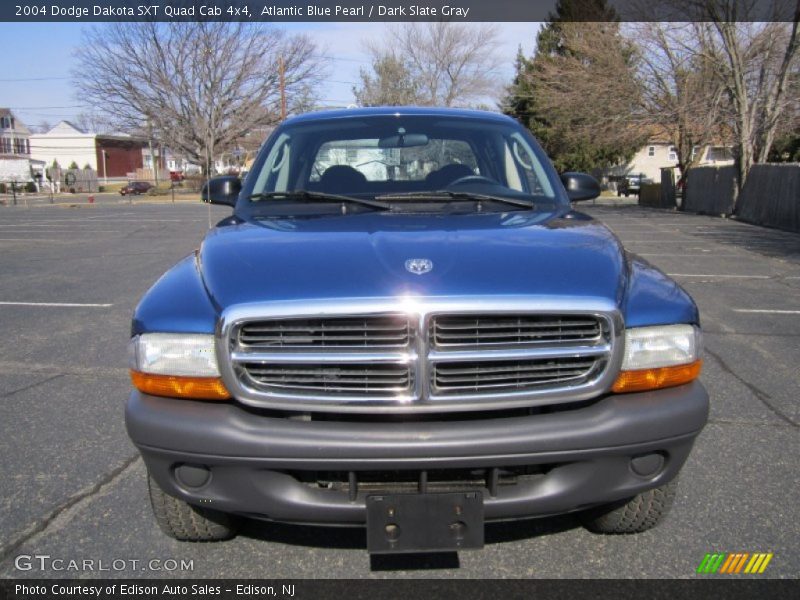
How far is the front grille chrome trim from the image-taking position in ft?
7.41

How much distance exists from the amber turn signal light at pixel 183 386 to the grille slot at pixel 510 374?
2.35ft

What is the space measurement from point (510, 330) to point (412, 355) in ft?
1.10

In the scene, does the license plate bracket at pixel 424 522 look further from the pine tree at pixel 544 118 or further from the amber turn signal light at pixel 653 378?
the pine tree at pixel 544 118

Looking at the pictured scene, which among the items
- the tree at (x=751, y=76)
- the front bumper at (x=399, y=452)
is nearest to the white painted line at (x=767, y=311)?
the front bumper at (x=399, y=452)

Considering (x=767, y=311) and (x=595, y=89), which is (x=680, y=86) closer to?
(x=595, y=89)

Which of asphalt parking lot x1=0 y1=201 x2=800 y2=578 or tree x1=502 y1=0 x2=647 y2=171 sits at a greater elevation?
tree x1=502 y1=0 x2=647 y2=171

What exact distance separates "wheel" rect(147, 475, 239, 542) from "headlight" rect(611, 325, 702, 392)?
1552 mm

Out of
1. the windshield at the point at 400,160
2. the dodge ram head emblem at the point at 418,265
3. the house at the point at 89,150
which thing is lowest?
the dodge ram head emblem at the point at 418,265

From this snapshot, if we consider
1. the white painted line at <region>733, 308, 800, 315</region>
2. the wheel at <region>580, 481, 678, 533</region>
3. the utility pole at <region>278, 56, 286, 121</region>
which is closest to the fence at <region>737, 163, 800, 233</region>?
the white painted line at <region>733, 308, 800, 315</region>

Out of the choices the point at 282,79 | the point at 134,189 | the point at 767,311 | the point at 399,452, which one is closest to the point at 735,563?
the point at 399,452

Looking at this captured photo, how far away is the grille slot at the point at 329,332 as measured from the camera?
2.28 m

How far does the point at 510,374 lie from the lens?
2.35m

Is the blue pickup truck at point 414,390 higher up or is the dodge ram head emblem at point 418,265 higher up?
the dodge ram head emblem at point 418,265
